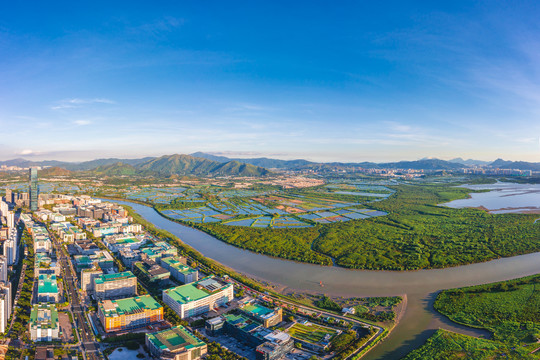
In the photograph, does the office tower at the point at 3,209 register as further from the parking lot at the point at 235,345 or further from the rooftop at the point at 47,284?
the parking lot at the point at 235,345

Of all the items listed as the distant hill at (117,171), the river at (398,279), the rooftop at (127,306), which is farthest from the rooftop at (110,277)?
the distant hill at (117,171)

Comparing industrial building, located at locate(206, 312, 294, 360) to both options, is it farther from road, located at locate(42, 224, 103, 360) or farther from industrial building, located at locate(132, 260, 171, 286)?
industrial building, located at locate(132, 260, 171, 286)

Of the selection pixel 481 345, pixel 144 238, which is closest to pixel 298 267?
pixel 481 345

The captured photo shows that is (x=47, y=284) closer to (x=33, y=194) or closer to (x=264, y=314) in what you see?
(x=264, y=314)

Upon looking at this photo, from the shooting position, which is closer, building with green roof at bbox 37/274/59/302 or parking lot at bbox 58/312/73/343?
parking lot at bbox 58/312/73/343

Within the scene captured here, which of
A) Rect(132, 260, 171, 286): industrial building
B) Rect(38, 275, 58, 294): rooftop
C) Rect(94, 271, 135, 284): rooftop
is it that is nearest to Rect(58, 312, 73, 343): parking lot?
Rect(38, 275, 58, 294): rooftop
